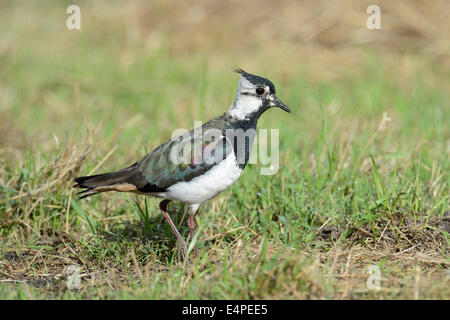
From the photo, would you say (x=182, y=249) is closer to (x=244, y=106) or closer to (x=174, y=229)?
(x=174, y=229)

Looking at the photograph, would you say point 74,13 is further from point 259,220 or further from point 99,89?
point 259,220

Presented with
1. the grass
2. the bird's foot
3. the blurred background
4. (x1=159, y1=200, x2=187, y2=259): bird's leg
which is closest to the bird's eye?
the grass

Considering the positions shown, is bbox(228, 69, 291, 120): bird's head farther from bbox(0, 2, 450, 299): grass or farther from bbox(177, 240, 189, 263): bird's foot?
bbox(177, 240, 189, 263): bird's foot

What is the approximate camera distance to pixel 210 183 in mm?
4207

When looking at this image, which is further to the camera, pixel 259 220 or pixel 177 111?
pixel 177 111

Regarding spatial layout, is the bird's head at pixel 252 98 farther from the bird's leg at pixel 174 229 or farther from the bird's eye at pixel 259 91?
the bird's leg at pixel 174 229

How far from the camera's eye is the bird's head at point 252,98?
4.54m

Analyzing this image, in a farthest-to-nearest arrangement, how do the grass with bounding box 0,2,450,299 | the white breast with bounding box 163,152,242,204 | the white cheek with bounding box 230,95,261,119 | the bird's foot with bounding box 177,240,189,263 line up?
the white cheek with bounding box 230,95,261,119, the bird's foot with bounding box 177,240,189,263, the white breast with bounding box 163,152,242,204, the grass with bounding box 0,2,450,299

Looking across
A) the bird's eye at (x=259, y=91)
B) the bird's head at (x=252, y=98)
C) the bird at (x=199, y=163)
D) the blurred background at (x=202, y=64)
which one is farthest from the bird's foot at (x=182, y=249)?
the blurred background at (x=202, y=64)

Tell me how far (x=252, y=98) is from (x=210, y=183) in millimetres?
759

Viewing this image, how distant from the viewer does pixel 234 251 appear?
4246 millimetres

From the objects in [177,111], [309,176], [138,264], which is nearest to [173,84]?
[177,111]

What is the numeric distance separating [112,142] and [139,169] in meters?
1.67

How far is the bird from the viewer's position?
4.25m
